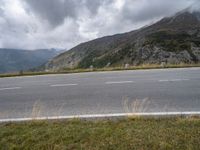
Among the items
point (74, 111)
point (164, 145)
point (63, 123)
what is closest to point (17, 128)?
point (63, 123)

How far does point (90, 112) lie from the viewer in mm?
6262

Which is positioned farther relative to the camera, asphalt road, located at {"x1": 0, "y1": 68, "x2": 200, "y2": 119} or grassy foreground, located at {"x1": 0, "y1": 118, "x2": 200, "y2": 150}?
asphalt road, located at {"x1": 0, "y1": 68, "x2": 200, "y2": 119}

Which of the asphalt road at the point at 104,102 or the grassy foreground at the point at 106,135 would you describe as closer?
the grassy foreground at the point at 106,135

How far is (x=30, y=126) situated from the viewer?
5137 millimetres

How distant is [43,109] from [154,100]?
10.2 ft

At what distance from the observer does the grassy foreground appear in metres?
3.90

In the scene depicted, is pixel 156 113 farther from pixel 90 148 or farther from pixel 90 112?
pixel 90 148

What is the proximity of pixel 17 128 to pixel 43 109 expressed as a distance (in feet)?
5.92

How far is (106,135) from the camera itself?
4301mm

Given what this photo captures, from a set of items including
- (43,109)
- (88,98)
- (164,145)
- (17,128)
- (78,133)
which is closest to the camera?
(164,145)

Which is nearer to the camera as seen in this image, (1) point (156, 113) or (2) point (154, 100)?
(1) point (156, 113)

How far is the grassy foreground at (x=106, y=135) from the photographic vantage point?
3.90m

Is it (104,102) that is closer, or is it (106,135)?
(106,135)

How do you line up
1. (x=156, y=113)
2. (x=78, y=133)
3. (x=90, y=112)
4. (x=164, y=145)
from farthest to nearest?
(x=90, y=112) → (x=156, y=113) → (x=78, y=133) → (x=164, y=145)
